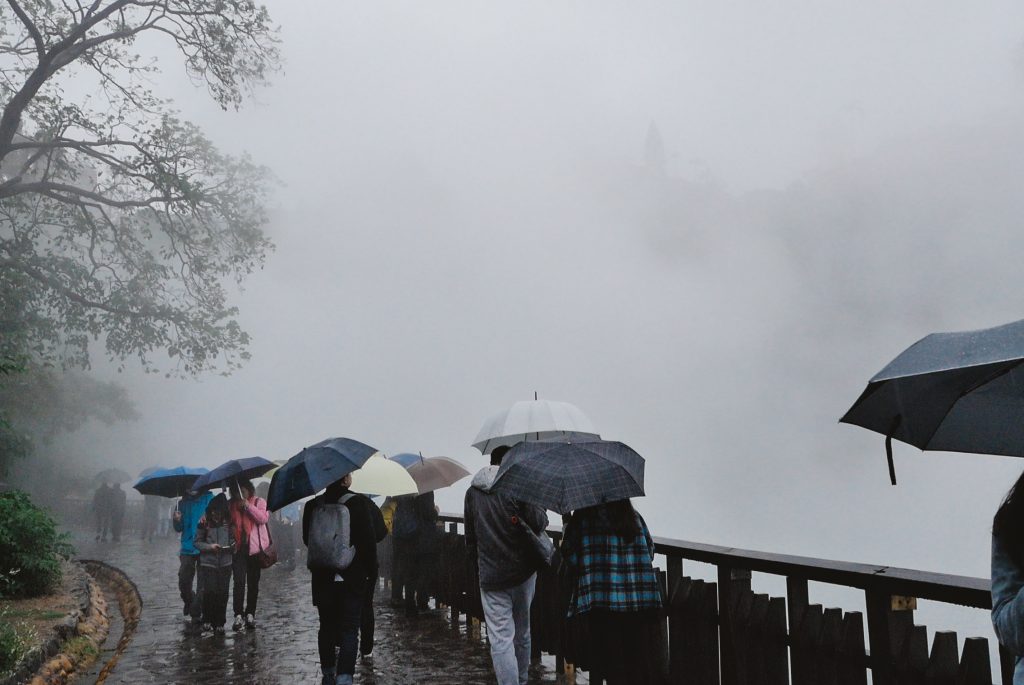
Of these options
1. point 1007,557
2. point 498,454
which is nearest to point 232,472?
point 498,454

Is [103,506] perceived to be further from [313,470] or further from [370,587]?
[313,470]

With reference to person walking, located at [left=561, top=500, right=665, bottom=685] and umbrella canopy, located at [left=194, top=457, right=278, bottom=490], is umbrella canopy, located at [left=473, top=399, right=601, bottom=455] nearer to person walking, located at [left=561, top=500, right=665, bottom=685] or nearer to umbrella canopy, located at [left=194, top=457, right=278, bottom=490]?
person walking, located at [left=561, top=500, right=665, bottom=685]

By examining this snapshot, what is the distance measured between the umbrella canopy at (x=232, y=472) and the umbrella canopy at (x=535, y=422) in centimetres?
327

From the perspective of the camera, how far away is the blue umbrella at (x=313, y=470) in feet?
19.4

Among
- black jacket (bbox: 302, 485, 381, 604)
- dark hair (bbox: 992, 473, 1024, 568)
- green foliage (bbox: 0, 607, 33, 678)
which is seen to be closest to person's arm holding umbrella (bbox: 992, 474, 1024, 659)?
dark hair (bbox: 992, 473, 1024, 568)

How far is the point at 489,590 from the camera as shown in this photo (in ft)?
18.0

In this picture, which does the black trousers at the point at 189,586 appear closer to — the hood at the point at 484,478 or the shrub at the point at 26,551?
the shrub at the point at 26,551

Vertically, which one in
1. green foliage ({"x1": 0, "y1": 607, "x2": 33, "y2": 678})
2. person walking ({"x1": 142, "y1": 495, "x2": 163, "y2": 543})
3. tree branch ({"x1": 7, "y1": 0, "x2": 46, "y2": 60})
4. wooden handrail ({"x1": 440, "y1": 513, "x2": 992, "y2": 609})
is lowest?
person walking ({"x1": 142, "y1": 495, "x2": 163, "y2": 543})

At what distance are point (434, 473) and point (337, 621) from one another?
3665 mm

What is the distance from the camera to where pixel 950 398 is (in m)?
2.34

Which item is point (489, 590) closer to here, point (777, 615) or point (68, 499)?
point (777, 615)

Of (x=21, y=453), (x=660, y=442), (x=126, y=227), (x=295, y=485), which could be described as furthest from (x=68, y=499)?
(x=660, y=442)

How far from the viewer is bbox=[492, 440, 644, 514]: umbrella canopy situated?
13.9 feet

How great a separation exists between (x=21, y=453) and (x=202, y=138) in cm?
799
